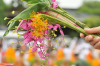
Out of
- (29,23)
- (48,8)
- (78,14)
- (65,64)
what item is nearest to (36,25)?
(29,23)

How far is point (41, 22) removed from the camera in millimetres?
1049

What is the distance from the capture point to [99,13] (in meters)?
14.2

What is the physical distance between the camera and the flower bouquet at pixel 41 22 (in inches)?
40.5

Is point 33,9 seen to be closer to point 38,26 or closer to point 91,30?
point 38,26

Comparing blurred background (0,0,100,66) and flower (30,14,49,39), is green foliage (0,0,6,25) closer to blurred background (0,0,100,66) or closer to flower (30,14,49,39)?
blurred background (0,0,100,66)

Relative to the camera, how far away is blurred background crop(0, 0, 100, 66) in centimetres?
309

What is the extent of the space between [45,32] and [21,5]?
46.7 ft

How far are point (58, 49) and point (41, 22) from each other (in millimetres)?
342

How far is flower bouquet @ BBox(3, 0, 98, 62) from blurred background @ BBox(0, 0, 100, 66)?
73 millimetres

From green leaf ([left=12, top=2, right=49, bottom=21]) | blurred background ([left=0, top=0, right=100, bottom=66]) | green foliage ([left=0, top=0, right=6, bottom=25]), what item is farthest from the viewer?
green foliage ([left=0, top=0, right=6, bottom=25])

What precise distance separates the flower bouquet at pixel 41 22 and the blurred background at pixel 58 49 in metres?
0.07

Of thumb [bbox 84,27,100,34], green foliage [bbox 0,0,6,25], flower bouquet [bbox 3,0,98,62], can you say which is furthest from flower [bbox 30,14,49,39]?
green foliage [bbox 0,0,6,25]

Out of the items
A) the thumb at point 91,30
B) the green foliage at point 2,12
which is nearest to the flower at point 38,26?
the thumb at point 91,30

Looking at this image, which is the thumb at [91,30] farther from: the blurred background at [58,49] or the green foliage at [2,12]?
the green foliage at [2,12]
